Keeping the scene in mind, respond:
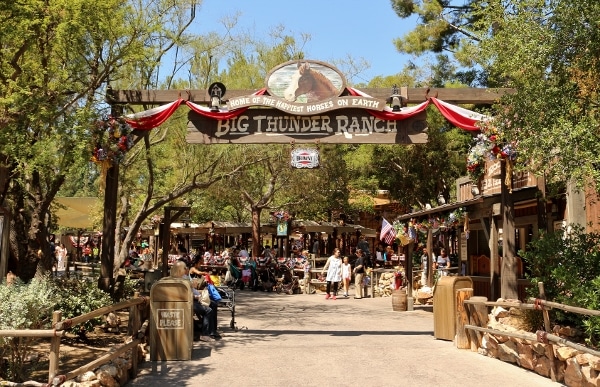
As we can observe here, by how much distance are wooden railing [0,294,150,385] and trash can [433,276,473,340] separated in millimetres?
4983

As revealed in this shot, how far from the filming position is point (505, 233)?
34.6 feet

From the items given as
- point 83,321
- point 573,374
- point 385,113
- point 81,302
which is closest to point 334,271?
point 385,113

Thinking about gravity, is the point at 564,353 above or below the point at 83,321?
below

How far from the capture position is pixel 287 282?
75.3 feet

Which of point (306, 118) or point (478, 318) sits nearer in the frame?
point (478, 318)

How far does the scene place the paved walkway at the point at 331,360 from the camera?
748 cm

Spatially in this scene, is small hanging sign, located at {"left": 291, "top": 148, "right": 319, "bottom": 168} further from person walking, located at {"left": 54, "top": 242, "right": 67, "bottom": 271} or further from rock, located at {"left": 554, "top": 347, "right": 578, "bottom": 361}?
person walking, located at {"left": 54, "top": 242, "right": 67, "bottom": 271}

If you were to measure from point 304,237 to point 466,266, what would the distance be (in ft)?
75.3

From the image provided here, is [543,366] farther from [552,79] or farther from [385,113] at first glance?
[385,113]

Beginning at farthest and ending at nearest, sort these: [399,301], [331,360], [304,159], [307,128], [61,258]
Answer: [61,258] → [399,301] → [304,159] → [307,128] → [331,360]

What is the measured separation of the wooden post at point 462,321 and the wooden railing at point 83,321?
4990 mm

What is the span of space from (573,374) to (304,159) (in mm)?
6146

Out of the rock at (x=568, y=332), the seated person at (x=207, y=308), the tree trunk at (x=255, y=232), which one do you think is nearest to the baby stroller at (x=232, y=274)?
the tree trunk at (x=255, y=232)

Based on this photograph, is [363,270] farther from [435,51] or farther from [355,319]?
[435,51]
